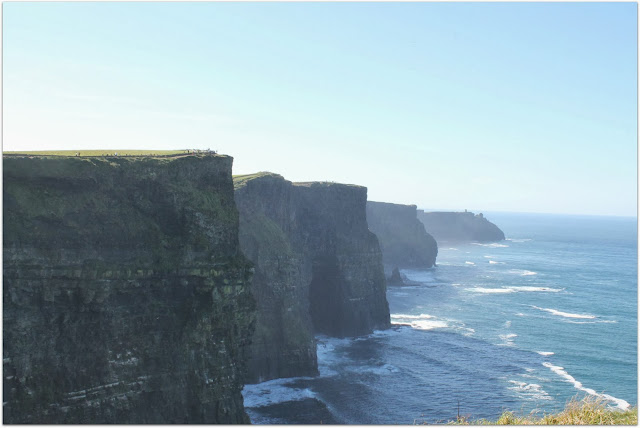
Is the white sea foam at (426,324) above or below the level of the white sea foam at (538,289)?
below

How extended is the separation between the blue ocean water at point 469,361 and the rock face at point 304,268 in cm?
348

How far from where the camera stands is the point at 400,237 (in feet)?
596

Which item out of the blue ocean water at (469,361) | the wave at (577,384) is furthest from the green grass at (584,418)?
the wave at (577,384)

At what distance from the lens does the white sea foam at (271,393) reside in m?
65.4

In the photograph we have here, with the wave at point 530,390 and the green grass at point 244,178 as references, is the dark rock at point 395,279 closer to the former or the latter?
the green grass at point 244,178

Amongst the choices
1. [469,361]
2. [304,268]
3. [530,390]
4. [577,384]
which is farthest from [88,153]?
[577,384]

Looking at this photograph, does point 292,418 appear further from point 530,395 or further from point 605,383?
point 605,383

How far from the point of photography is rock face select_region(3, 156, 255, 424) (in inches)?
1547

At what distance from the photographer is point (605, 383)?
2975 inches

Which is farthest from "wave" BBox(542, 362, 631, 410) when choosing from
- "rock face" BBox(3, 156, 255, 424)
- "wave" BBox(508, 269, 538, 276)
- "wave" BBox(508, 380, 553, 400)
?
"wave" BBox(508, 269, 538, 276)

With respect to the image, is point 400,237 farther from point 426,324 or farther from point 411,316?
point 426,324

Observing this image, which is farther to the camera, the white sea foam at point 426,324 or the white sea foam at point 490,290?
the white sea foam at point 490,290

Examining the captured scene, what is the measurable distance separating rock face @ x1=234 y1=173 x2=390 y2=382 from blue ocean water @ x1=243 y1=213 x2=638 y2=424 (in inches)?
137

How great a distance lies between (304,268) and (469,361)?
2879 centimetres
